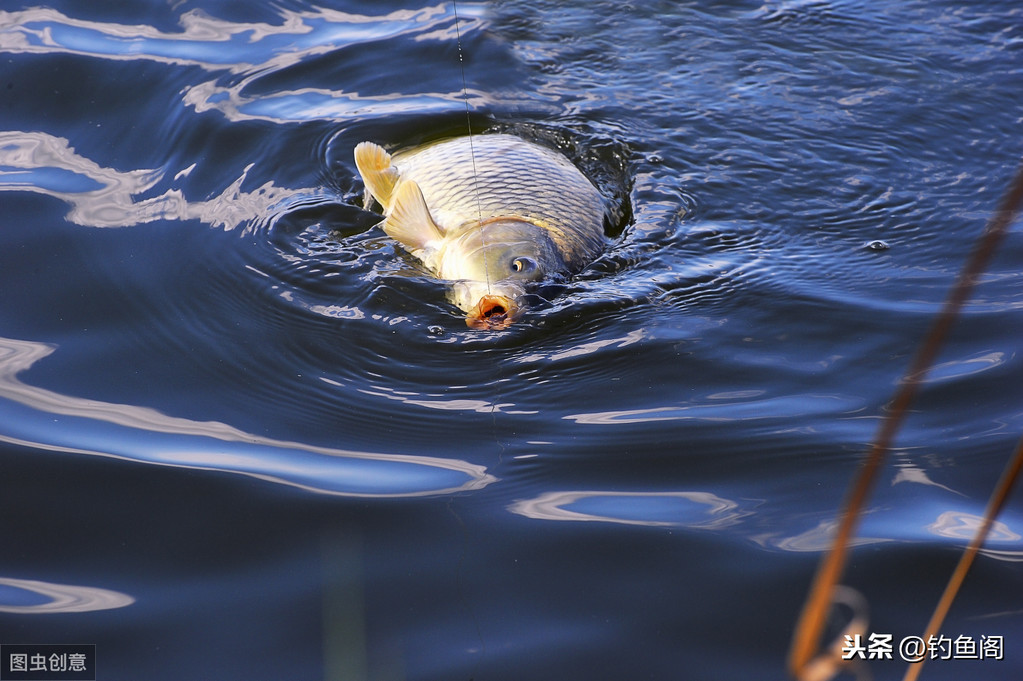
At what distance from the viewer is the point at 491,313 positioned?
2959 mm

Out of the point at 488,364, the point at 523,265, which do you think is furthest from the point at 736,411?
the point at 523,265

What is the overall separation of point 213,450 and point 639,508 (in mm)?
1052

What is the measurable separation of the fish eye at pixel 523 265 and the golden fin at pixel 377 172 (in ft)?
2.20

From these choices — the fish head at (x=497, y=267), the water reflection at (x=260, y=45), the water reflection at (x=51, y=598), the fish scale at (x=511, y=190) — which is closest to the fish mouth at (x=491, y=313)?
the fish head at (x=497, y=267)

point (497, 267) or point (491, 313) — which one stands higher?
point (497, 267)

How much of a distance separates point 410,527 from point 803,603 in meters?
0.87

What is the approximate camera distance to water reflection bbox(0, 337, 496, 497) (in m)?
2.36

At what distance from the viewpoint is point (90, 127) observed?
4082 mm

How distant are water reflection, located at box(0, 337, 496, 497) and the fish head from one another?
Answer: 651 millimetres

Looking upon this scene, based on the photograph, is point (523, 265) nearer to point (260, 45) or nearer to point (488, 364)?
point (488, 364)

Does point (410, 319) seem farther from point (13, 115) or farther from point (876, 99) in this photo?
point (876, 99)

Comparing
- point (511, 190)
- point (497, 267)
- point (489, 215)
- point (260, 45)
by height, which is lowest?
point (497, 267)

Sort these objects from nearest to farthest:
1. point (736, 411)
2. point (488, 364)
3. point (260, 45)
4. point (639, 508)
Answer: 1. point (639, 508)
2. point (736, 411)
3. point (488, 364)
4. point (260, 45)

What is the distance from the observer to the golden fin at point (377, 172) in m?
3.56
